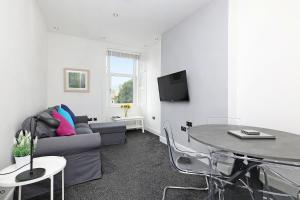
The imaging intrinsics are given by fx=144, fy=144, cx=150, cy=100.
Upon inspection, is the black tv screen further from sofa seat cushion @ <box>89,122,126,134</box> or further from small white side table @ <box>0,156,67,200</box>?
small white side table @ <box>0,156,67,200</box>

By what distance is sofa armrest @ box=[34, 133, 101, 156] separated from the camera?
5.85ft

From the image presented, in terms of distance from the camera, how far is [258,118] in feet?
6.87

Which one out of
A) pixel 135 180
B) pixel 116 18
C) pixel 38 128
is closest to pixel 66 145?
pixel 38 128

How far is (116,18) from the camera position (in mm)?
3186

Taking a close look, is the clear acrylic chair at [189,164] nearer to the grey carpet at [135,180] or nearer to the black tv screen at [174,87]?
the grey carpet at [135,180]

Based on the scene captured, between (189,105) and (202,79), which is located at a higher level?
(202,79)

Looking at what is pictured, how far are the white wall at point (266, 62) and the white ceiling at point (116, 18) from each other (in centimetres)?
92

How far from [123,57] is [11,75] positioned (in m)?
3.72

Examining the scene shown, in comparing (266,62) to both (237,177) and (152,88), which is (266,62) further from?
(152,88)

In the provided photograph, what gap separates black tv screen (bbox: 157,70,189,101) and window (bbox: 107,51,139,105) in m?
1.77

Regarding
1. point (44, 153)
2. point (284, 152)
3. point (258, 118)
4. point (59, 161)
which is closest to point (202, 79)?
point (258, 118)

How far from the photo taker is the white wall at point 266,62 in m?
1.77

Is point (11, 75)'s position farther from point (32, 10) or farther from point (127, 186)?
point (127, 186)

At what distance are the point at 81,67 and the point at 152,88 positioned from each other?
227 centimetres
